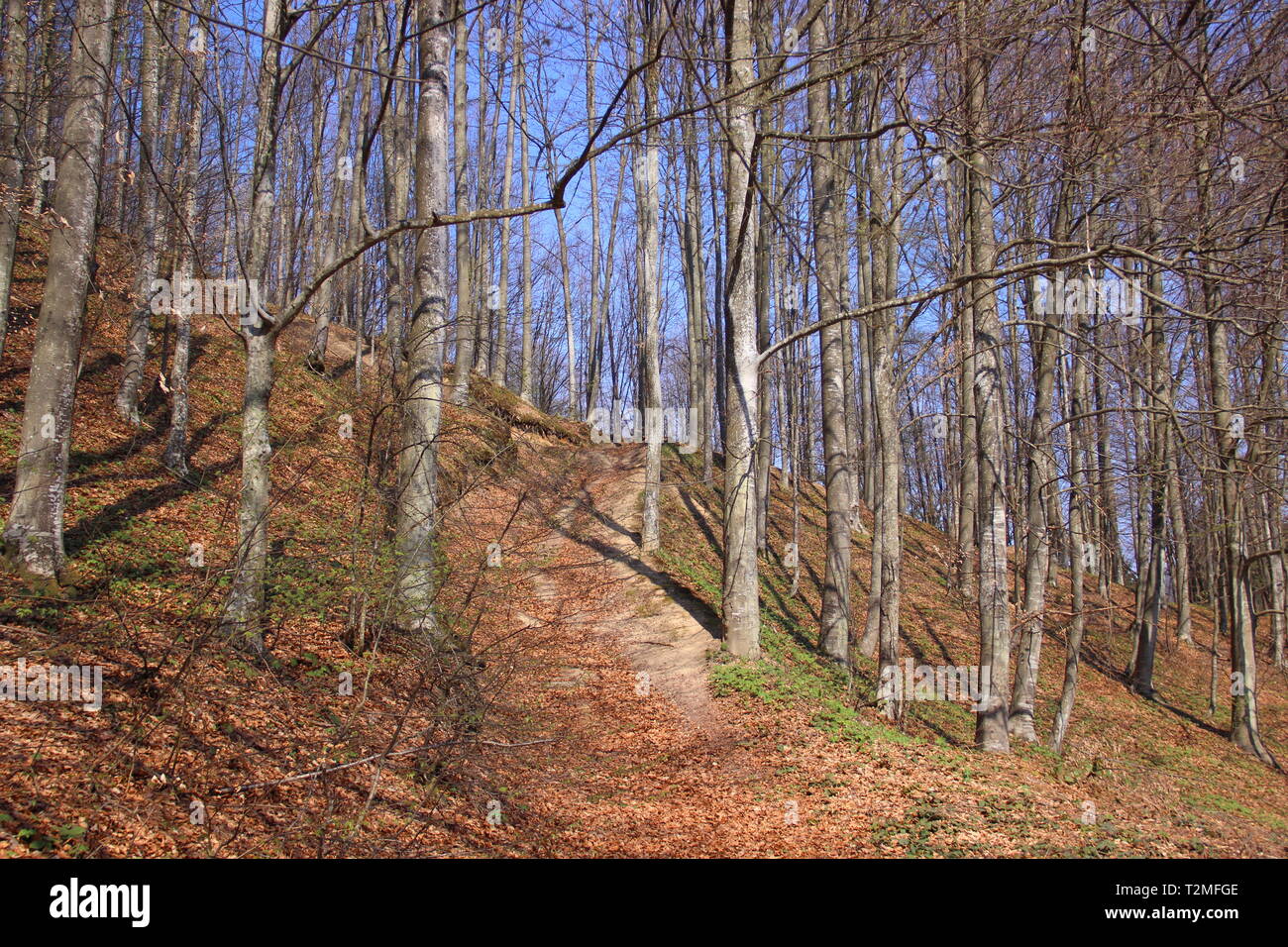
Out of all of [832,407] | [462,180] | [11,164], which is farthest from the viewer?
[462,180]

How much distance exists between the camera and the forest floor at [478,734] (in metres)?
4.45

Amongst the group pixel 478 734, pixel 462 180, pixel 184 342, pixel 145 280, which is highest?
pixel 462 180

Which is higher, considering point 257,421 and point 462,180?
point 462,180

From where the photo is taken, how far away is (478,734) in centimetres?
554

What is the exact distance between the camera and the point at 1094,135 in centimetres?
714

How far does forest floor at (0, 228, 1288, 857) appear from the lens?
4.45 m

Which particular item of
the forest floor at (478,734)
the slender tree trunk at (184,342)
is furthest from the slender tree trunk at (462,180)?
the slender tree trunk at (184,342)

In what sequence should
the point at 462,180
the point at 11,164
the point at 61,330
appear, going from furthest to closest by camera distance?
the point at 462,180
the point at 11,164
the point at 61,330

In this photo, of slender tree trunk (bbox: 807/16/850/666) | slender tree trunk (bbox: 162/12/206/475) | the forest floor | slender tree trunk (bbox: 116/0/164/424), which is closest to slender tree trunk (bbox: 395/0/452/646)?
the forest floor

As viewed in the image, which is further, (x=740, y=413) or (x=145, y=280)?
(x=145, y=280)

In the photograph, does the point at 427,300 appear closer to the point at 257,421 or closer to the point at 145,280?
the point at 257,421

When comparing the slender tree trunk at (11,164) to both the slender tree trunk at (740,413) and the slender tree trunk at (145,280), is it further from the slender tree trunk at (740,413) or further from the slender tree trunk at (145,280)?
the slender tree trunk at (740,413)

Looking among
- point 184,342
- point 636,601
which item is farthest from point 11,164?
point 636,601
